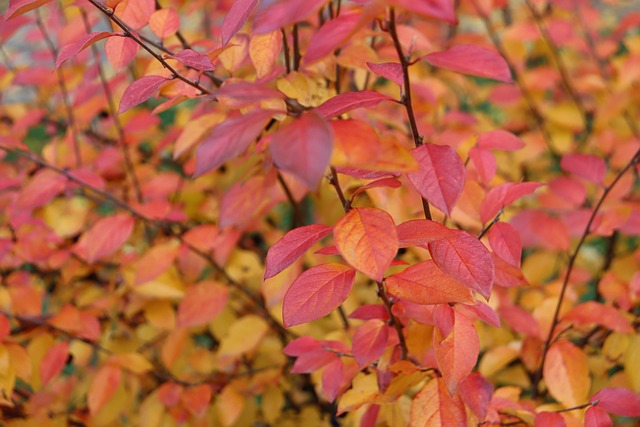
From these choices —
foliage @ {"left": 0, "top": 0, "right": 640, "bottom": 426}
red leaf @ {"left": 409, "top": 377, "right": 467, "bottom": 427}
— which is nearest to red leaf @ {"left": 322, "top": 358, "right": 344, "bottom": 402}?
foliage @ {"left": 0, "top": 0, "right": 640, "bottom": 426}

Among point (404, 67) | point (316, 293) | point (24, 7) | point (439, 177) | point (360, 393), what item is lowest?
point (360, 393)

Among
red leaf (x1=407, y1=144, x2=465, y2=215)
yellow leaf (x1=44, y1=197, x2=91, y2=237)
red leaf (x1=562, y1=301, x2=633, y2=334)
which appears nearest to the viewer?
red leaf (x1=407, y1=144, x2=465, y2=215)

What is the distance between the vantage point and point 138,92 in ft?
2.38

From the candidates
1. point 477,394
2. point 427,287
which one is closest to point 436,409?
point 477,394

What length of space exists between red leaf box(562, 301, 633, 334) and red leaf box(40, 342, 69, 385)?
0.90 m

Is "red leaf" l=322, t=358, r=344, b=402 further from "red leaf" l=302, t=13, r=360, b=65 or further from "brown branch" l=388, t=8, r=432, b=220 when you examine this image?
"red leaf" l=302, t=13, r=360, b=65

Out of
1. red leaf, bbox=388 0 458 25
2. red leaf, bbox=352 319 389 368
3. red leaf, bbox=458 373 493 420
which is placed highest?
red leaf, bbox=388 0 458 25

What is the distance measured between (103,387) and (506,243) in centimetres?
83

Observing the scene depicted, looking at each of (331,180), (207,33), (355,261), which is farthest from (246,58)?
(207,33)

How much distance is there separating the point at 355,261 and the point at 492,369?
2.27 ft

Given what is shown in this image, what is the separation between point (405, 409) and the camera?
37.0 inches

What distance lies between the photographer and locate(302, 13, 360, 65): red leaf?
489 mm

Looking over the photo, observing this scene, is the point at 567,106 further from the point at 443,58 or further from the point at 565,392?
the point at 443,58

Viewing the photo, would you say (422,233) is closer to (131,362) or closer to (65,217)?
(131,362)
